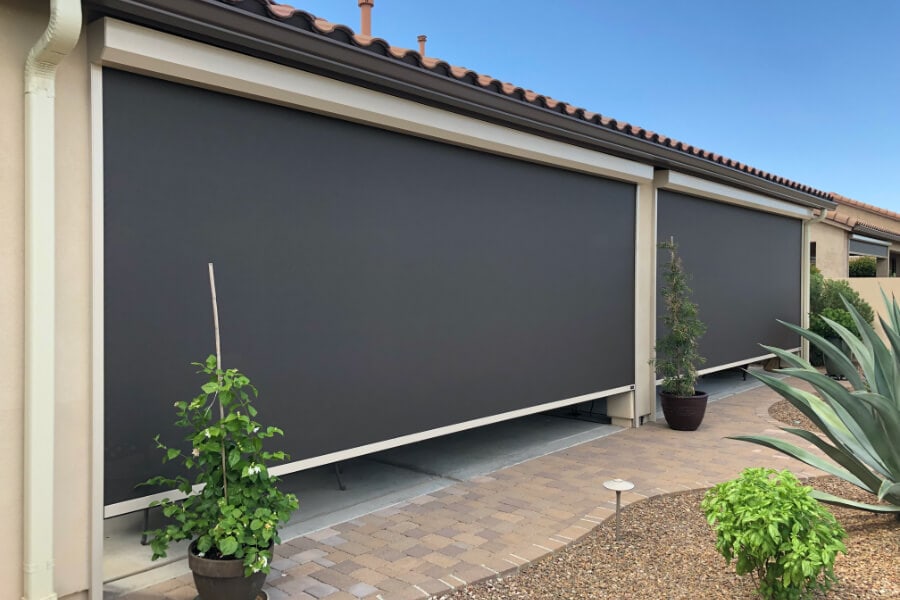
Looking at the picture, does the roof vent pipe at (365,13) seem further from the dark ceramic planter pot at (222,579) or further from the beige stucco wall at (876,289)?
the beige stucco wall at (876,289)

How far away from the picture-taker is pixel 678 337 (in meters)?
7.21

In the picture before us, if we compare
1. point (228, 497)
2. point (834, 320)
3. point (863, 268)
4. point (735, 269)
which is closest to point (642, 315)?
point (735, 269)

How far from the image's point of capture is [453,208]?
548 centimetres

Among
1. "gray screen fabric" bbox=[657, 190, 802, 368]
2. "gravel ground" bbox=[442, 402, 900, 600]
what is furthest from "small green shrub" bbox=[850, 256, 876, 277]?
"gravel ground" bbox=[442, 402, 900, 600]

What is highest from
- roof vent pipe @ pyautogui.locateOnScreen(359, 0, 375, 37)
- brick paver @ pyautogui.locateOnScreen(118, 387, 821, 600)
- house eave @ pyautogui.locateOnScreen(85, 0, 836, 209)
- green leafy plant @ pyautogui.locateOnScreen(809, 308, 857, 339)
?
roof vent pipe @ pyautogui.locateOnScreen(359, 0, 375, 37)

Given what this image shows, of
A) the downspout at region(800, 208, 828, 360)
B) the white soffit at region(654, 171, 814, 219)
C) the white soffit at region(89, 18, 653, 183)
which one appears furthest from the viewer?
the downspout at region(800, 208, 828, 360)

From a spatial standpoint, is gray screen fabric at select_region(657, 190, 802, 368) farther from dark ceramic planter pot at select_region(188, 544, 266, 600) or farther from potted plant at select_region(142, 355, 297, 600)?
dark ceramic planter pot at select_region(188, 544, 266, 600)

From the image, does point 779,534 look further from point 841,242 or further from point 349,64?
point 841,242

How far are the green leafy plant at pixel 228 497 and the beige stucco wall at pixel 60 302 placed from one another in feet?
1.25

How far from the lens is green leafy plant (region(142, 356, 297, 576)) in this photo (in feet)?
10.4

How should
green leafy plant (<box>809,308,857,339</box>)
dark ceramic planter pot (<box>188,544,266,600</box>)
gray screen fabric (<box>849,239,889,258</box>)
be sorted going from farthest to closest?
gray screen fabric (<box>849,239,889,258</box>)
green leafy plant (<box>809,308,857,339</box>)
dark ceramic planter pot (<box>188,544,266,600</box>)

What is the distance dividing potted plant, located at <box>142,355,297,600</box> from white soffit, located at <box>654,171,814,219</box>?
19.4 ft

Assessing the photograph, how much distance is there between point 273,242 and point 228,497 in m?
1.61

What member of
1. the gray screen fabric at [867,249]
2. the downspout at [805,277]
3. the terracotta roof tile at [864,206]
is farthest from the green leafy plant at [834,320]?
the terracotta roof tile at [864,206]
